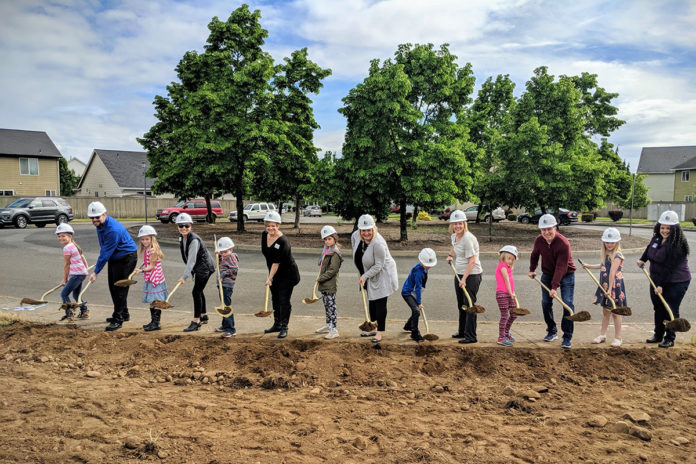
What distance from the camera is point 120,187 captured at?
5003 centimetres

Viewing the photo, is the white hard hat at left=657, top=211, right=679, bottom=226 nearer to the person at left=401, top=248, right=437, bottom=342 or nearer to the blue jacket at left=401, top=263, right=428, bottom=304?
the person at left=401, top=248, right=437, bottom=342

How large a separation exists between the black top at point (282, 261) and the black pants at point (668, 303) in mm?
5044

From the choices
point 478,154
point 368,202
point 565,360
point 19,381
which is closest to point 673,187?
point 478,154

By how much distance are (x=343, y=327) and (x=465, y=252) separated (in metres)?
2.19

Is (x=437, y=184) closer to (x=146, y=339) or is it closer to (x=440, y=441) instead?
(x=146, y=339)

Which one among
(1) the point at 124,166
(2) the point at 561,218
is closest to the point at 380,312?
(2) the point at 561,218

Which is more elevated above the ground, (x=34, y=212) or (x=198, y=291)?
(x=34, y=212)

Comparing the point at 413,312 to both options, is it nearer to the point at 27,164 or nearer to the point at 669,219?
the point at 669,219

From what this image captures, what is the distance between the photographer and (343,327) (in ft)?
22.9

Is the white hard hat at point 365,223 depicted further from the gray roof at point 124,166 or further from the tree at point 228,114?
the gray roof at point 124,166

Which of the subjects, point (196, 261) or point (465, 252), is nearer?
point (465, 252)

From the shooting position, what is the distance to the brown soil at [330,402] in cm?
358

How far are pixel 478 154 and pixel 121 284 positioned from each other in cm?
1630

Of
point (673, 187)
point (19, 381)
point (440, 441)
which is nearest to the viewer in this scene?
point (440, 441)
